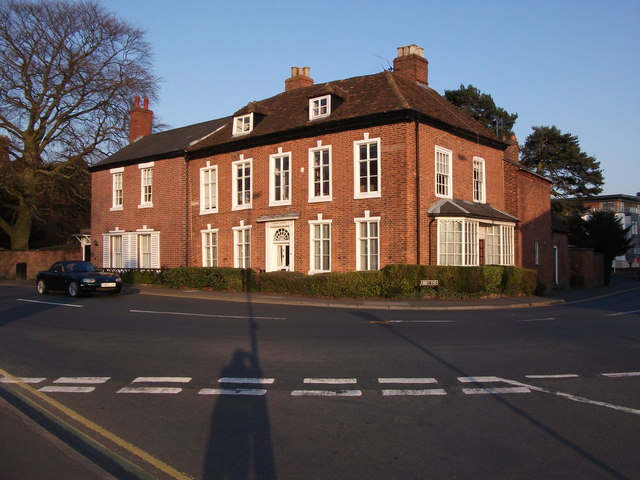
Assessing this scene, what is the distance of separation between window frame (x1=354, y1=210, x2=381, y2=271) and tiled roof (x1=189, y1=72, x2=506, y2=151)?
4396mm

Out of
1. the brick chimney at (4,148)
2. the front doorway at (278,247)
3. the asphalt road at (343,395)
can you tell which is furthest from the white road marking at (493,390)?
the brick chimney at (4,148)

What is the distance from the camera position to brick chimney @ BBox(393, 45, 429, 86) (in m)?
30.2

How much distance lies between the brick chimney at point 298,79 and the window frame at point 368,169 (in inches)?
391

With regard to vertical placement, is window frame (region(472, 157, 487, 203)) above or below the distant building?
below

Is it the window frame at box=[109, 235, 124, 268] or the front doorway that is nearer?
the front doorway

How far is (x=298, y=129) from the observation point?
1075 inches

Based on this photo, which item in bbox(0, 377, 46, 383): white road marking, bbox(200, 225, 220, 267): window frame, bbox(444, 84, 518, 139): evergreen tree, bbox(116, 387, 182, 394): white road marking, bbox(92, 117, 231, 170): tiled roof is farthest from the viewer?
bbox(444, 84, 518, 139): evergreen tree

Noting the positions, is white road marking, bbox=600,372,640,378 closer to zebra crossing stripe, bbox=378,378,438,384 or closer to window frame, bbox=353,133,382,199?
zebra crossing stripe, bbox=378,378,438,384

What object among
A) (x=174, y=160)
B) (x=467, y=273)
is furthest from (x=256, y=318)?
(x=174, y=160)

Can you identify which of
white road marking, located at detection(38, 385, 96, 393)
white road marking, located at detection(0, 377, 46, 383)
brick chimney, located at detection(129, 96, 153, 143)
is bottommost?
white road marking, located at detection(38, 385, 96, 393)

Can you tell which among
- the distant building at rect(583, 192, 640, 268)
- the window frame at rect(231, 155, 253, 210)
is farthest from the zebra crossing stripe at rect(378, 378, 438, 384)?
the distant building at rect(583, 192, 640, 268)

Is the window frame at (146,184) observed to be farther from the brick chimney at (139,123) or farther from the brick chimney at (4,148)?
the brick chimney at (4,148)

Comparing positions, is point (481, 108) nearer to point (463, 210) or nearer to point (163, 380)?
point (463, 210)

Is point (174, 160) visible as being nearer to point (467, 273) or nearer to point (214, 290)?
point (214, 290)
